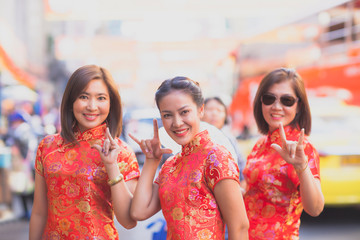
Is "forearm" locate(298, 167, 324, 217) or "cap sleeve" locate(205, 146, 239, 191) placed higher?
"cap sleeve" locate(205, 146, 239, 191)

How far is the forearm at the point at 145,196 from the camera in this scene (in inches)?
83.9

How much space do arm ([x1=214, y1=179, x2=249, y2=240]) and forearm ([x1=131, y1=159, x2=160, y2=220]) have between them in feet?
1.23

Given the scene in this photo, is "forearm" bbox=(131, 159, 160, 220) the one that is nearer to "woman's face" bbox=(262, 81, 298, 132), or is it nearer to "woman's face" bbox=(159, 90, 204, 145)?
"woman's face" bbox=(159, 90, 204, 145)

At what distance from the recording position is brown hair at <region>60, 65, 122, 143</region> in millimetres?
2297

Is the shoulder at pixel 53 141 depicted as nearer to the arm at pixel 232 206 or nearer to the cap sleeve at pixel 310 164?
the arm at pixel 232 206

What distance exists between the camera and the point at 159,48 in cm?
2744

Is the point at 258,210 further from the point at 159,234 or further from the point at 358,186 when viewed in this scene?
the point at 358,186

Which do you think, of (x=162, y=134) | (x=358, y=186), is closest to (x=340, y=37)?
(x=358, y=186)

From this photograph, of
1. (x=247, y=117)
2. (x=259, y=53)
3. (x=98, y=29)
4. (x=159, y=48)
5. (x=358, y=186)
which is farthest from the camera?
(x=98, y=29)

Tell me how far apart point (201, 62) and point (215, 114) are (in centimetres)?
2598

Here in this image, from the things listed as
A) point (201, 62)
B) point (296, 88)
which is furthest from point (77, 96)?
point (201, 62)

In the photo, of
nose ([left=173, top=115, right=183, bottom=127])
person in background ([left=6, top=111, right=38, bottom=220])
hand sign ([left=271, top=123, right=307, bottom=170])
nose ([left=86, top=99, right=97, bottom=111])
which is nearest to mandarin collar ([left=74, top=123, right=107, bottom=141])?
nose ([left=86, top=99, right=97, bottom=111])

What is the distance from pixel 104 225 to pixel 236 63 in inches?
558

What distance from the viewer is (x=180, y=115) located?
2.04 m
